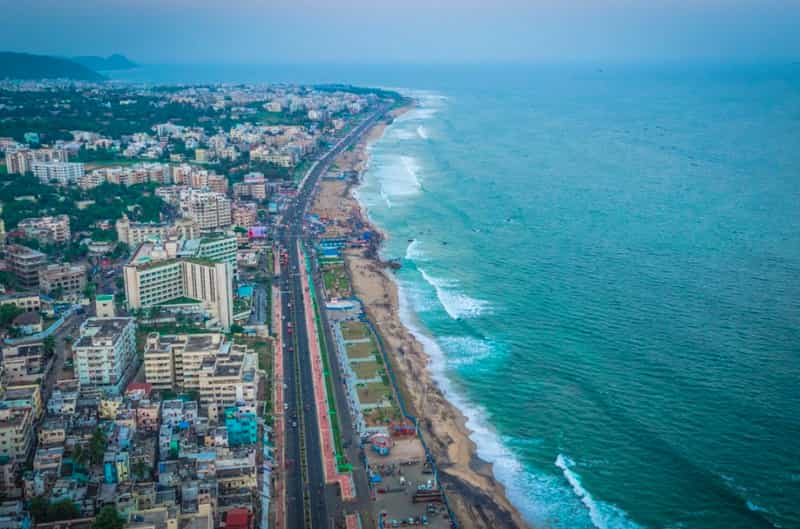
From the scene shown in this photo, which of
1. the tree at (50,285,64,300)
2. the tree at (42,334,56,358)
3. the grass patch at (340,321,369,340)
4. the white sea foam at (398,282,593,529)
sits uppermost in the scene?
the tree at (42,334,56,358)

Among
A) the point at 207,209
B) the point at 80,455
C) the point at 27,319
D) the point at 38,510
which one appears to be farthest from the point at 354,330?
the point at 207,209

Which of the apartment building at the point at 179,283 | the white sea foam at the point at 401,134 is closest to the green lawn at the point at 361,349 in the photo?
the apartment building at the point at 179,283

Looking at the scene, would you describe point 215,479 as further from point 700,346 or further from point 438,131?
point 438,131

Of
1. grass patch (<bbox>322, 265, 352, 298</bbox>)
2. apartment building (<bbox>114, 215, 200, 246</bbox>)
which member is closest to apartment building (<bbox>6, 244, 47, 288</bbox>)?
apartment building (<bbox>114, 215, 200, 246</bbox>)

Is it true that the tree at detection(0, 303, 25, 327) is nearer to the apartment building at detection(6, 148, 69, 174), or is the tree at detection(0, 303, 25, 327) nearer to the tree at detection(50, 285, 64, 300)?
the tree at detection(50, 285, 64, 300)

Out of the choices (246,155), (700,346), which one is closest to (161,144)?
(246,155)
